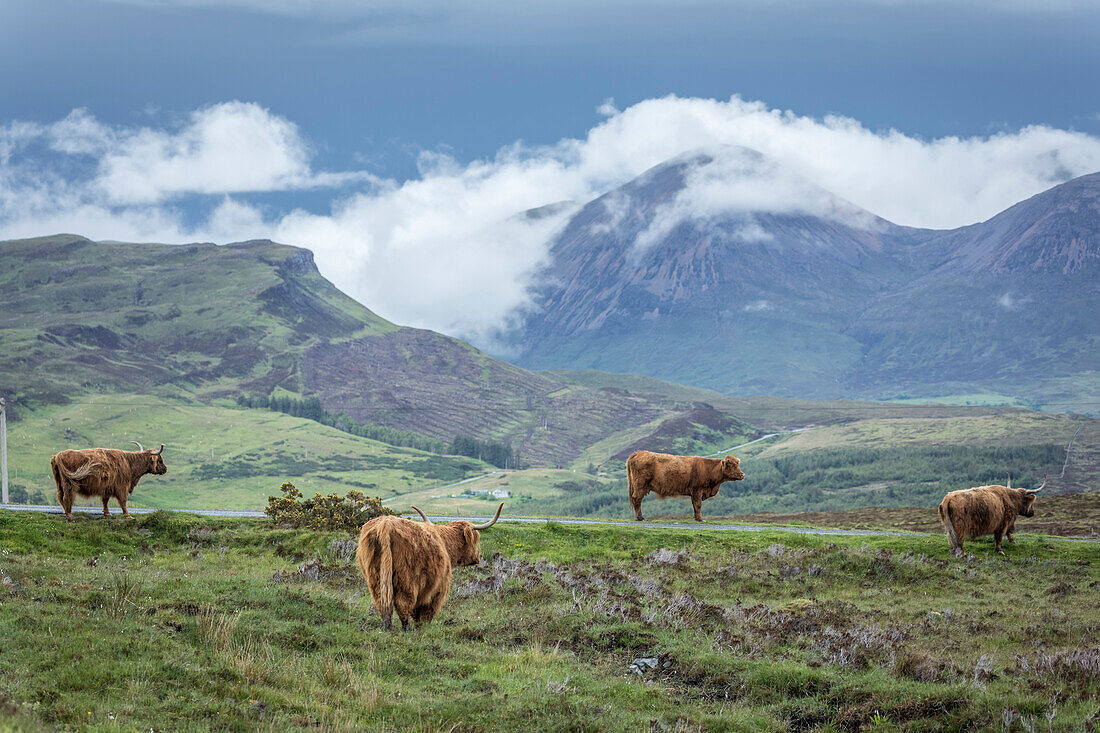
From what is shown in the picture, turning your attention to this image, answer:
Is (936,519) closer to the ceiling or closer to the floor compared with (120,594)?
closer to the floor

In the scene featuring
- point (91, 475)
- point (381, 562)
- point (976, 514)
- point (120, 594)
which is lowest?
point (976, 514)

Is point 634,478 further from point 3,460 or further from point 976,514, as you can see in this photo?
point 3,460

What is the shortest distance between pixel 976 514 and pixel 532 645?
20009mm

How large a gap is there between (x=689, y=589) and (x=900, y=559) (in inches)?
326

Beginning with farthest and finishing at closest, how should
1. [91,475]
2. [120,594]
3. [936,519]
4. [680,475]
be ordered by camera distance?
1. [936,519]
2. [680,475]
3. [91,475]
4. [120,594]

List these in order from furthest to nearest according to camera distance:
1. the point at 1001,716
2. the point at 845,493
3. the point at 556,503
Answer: the point at 556,503, the point at 845,493, the point at 1001,716

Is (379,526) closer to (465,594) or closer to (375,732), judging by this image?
(375,732)

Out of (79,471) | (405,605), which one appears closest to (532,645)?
(405,605)

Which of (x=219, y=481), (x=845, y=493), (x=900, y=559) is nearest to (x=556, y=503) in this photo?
(x=845, y=493)

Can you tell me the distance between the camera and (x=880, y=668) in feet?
48.5

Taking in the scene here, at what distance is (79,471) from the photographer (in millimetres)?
26719

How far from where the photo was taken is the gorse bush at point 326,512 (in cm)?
3144

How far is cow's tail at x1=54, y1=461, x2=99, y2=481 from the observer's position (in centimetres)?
2661

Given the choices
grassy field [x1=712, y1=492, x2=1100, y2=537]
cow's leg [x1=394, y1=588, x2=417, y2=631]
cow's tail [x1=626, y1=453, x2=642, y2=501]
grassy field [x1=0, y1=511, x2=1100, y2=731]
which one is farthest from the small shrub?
grassy field [x1=712, y1=492, x2=1100, y2=537]
